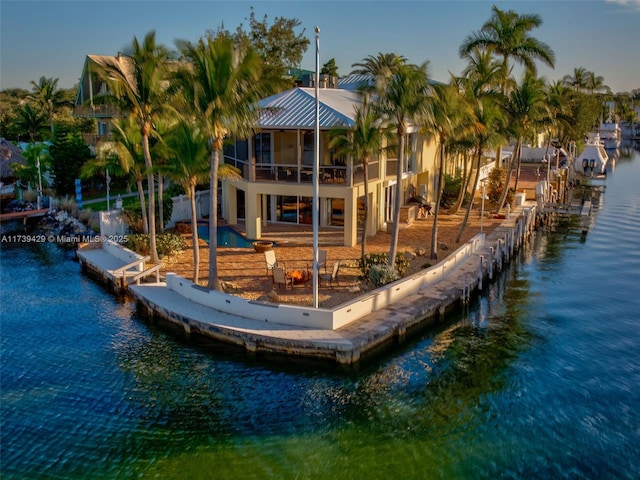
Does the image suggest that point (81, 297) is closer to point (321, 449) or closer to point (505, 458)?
point (321, 449)

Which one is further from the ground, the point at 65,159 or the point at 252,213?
the point at 65,159

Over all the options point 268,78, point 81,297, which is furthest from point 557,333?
point 81,297

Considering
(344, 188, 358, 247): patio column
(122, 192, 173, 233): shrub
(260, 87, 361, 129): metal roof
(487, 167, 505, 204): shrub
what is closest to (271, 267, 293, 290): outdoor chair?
(344, 188, 358, 247): patio column

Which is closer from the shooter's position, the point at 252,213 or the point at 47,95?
the point at 252,213

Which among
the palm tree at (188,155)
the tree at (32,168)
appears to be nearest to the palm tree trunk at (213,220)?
the palm tree at (188,155)

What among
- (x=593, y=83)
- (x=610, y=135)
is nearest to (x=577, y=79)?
(x=593, y=83)

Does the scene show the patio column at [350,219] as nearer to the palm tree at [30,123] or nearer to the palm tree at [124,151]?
the palm tree at [124,151]

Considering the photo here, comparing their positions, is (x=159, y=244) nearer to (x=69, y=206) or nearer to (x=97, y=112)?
(x=69, y=206)
